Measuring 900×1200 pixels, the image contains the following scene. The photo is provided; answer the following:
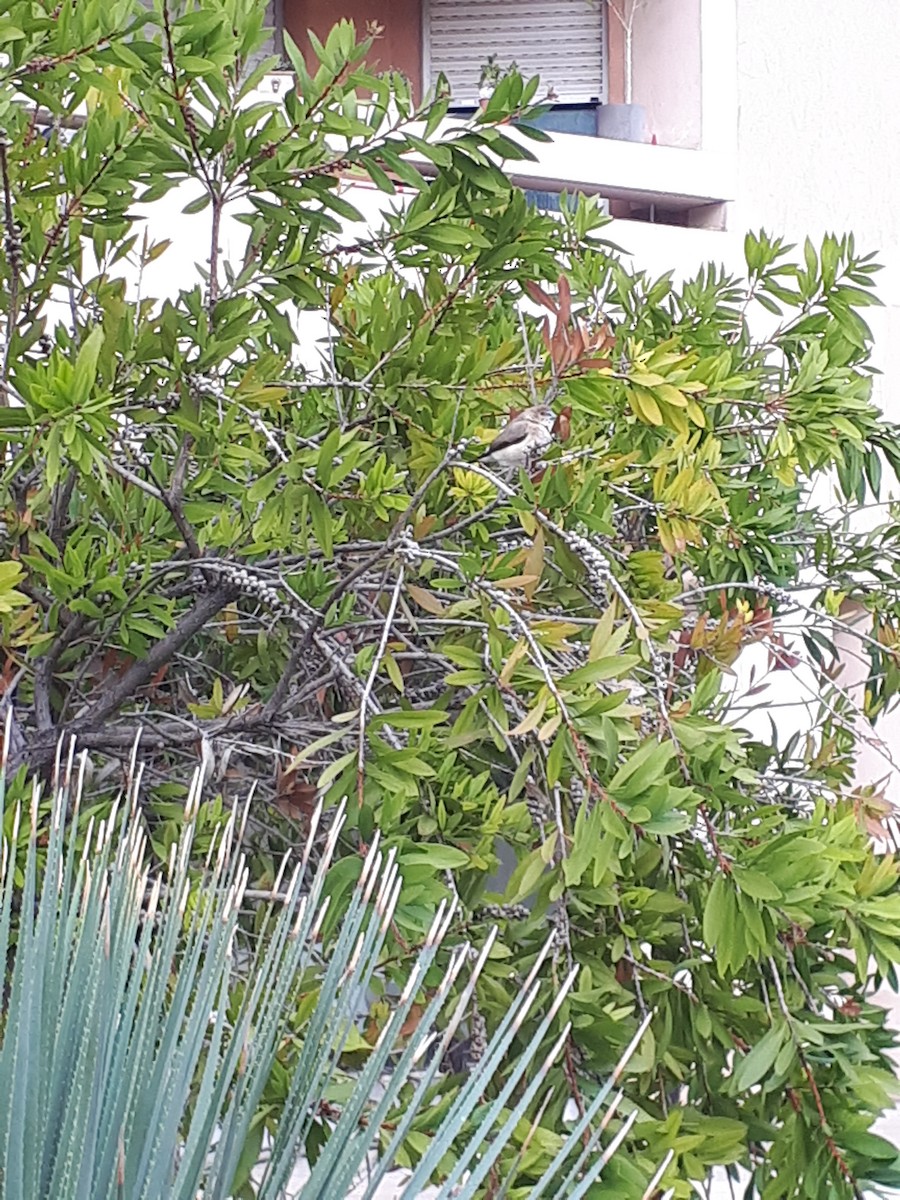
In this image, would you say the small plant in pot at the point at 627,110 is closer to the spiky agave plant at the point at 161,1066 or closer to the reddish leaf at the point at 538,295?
the reddish leaf at the point at 538,295

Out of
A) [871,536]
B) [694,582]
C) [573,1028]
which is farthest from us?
[871,536]

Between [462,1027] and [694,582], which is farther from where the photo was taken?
[694,582]

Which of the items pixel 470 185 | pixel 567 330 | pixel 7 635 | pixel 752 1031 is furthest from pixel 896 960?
pixel 7 635

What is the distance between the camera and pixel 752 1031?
123 centimetres

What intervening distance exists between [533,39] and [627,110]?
0.69 m

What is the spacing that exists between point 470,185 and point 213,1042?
3.06 ft

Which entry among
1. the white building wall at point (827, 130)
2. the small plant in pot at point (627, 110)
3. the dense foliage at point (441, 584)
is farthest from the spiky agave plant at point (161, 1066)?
the small plant in pot at point (627, 110)

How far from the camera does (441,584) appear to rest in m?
1.37

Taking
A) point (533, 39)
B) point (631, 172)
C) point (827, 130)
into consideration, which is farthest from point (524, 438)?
point (533, 39)

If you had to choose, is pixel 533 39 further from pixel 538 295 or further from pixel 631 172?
pixel 538 295

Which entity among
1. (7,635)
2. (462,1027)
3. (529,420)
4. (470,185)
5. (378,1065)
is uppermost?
(470,185)

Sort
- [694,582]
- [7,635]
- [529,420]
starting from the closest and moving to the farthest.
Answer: [529,420] → [7,635] → [694,582]

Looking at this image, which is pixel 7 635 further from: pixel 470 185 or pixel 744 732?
pixel 744 732

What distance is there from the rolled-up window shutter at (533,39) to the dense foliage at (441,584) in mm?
3500
